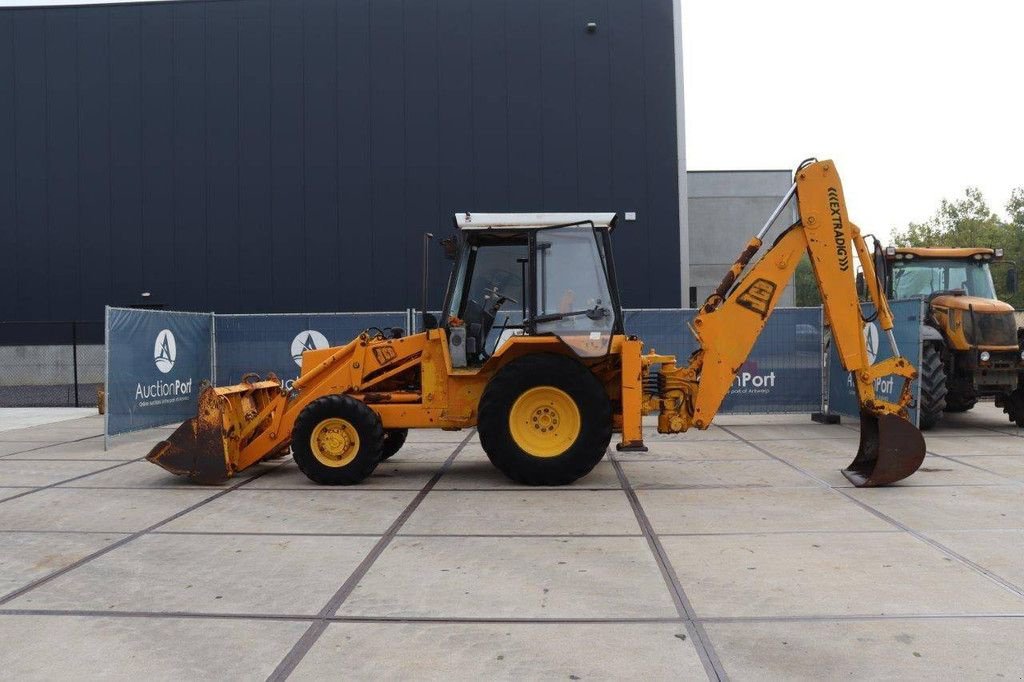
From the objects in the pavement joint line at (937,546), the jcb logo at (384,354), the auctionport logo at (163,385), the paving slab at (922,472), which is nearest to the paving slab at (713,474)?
the paving slab at (922,472)

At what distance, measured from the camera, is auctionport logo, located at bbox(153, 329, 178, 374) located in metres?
12.6

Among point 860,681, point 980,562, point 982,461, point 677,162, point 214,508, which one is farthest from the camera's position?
point 677,162

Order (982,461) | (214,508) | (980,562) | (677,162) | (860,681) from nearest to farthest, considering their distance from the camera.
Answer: (860,681) → (980,562) → (214,508) → (982,461) → (677,162)

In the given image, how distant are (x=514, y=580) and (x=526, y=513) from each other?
6.43 ft

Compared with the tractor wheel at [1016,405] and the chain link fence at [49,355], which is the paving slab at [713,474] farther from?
the chain link fence at [49,355]

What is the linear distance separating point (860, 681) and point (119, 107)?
77.6ft

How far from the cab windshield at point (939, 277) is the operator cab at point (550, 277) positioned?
291 inches

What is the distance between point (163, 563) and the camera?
221 inches

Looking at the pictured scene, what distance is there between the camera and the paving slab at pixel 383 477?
854cm

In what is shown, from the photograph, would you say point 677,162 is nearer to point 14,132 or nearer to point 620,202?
point 620,202

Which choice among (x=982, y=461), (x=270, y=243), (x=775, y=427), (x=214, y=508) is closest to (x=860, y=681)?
(x=214, y=508)

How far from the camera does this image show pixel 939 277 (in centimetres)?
1352

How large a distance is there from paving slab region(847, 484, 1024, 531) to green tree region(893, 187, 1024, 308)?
138ft

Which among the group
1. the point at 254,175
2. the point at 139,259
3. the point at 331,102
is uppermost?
the point at 331,102
